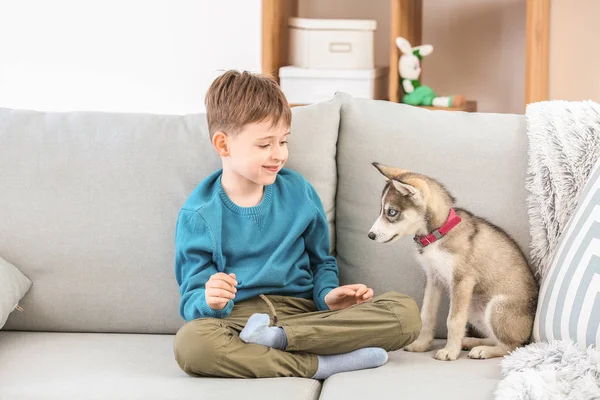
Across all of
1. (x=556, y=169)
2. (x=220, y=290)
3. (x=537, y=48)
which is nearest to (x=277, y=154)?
(x=220, y=290)

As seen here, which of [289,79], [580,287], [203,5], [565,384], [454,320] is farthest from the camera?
[203,5]

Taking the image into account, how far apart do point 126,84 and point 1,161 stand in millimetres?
1290

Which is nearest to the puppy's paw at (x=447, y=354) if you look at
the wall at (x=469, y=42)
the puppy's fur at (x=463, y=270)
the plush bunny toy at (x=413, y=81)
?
the puppy's fur at (x=463, y=270)

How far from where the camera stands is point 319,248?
166cm

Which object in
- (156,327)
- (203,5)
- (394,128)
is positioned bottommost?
(156,327)

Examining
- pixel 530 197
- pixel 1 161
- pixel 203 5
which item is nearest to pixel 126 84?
pixel 203 5

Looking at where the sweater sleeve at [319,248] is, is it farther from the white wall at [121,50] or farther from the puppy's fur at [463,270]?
the white wall at [121,50]

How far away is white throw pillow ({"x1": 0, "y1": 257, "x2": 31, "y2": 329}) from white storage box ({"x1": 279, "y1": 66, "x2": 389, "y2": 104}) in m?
1.07

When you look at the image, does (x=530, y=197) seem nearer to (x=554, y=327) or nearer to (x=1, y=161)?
(x=554, y=327)

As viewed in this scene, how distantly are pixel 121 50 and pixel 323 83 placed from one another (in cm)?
78

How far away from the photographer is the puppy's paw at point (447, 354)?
1.53 m

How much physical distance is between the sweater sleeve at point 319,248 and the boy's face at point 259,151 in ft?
0.34

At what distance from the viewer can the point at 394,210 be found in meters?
1.62

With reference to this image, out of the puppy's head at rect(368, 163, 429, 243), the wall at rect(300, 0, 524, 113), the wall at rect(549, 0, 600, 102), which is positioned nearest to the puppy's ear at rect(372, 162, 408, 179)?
the puppy's head at rect(368, 163, 429, 243)
